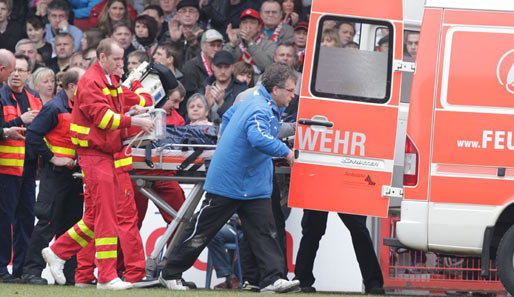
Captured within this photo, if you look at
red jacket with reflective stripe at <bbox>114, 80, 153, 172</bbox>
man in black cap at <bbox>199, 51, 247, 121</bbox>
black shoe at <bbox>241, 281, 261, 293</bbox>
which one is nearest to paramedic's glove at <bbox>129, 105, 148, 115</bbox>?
red jacket with reflective stripe at <bbox>114, 80, 153, 172</bbox>

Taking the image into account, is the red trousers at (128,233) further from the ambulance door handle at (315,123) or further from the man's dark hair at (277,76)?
the ambulance door handle at (315,123)

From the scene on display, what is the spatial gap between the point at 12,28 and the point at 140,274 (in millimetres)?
7121

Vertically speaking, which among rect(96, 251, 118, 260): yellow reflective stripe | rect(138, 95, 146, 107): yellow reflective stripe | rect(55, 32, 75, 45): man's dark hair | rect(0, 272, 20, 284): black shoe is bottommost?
rect(0, 272, 20, 284): black shoe

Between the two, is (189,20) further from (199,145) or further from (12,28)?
(199,145)

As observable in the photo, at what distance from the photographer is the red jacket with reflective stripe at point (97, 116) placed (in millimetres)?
9500

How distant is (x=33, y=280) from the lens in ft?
35.4

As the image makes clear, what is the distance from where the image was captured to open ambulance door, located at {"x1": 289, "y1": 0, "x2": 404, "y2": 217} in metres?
9.56

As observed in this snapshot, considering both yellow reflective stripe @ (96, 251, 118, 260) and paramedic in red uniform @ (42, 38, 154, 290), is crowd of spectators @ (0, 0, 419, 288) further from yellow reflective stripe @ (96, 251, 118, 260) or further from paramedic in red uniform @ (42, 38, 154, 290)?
yellow reflective stripe @ (96, 251, 118, 260)

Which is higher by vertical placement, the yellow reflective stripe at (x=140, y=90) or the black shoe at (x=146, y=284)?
the yellow reflective stripe at (x=140, y=90)

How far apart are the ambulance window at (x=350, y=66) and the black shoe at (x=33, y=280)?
3346 millimetres

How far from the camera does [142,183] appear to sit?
34.2ft

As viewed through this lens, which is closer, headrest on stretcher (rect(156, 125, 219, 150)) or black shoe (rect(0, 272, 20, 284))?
headrest on stretcher (rect(156, 125, 219, 150))

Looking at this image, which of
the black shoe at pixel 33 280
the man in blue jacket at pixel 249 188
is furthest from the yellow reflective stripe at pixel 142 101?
the black shoe at pixel 33 280

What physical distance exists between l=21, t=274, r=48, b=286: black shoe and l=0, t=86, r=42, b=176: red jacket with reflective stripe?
40.5 inches
